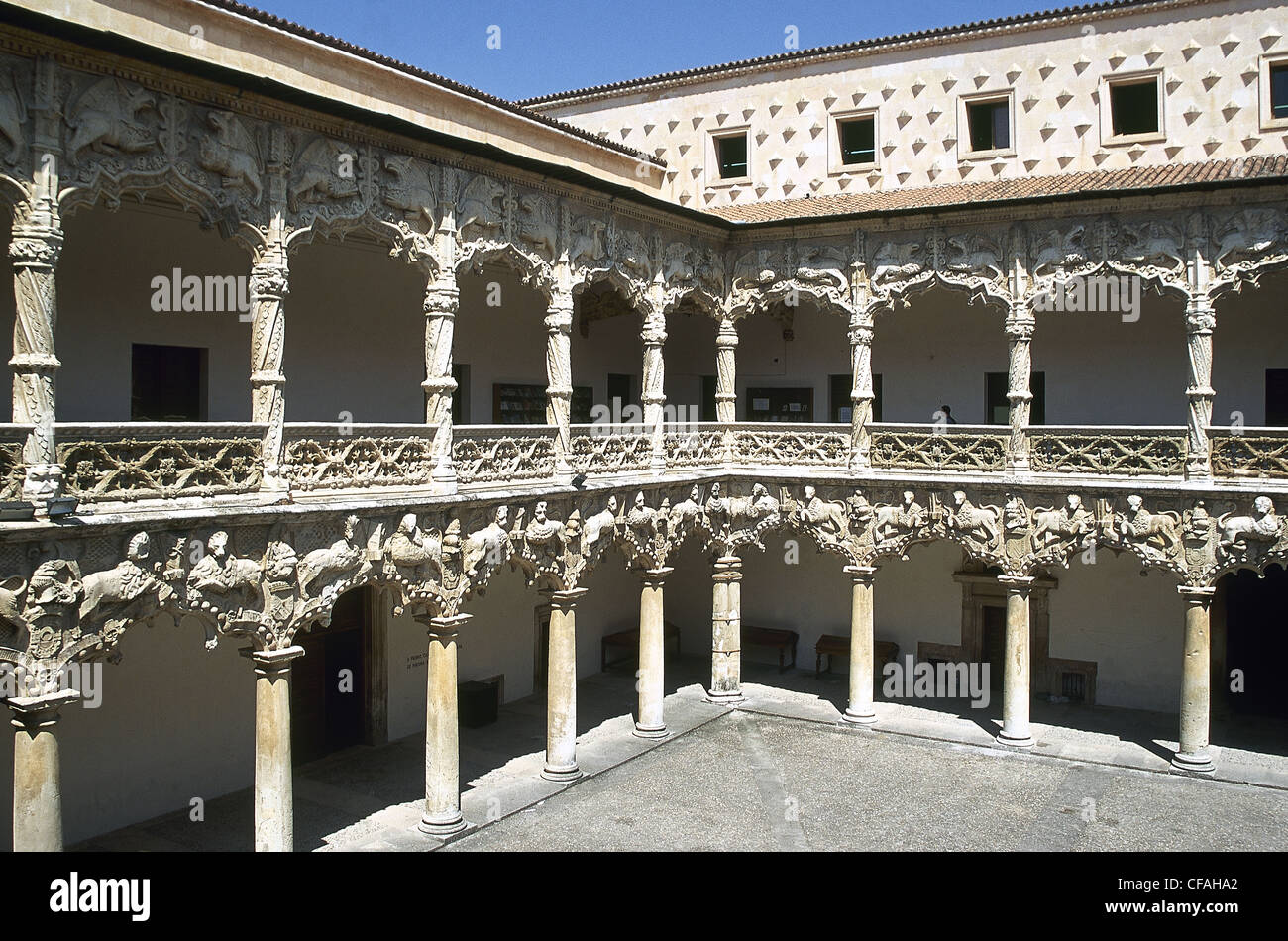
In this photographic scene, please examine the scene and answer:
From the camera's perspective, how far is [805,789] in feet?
47.4

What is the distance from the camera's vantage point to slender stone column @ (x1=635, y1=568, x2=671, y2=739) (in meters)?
16.8

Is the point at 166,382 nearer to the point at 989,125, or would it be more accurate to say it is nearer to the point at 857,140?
the point at 857,140

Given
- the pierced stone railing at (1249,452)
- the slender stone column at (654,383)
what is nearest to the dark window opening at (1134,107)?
the pierced stone railing at (1249,452)

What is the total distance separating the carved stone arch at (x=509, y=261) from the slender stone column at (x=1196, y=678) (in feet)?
31.8

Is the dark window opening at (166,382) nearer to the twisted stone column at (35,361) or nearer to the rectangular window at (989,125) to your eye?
the twisted stone column at (35,361)

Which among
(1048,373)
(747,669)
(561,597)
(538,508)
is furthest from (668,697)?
(1048,373)

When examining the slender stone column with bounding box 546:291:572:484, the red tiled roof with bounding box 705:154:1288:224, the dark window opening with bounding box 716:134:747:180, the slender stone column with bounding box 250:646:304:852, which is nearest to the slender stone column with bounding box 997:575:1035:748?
the red tiled roof with bounding box 705:154:1288:224

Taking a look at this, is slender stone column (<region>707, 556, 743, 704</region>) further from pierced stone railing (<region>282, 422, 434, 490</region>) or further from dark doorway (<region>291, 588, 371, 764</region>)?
pierced stone railing (<region>282, 422, 434, 490</region>)

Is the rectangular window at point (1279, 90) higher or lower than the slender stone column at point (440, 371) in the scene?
higher

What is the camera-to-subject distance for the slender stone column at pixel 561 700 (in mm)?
14609

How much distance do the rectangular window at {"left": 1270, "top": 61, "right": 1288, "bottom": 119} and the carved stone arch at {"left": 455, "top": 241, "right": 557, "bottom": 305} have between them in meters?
11.3

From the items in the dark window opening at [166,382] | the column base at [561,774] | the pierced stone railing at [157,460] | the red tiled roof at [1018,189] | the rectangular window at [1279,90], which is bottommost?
the column base at [561,774]

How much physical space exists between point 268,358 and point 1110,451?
453 inches

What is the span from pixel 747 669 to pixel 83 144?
15.6 m
